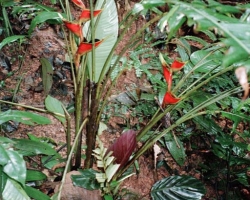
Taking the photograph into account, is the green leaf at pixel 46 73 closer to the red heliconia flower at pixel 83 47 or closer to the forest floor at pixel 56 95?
the forest floor at pixel 56 95

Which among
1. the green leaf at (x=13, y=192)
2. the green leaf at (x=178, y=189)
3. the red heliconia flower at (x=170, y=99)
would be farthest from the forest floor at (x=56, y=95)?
the red heliconia flower at (x=170, y=99)

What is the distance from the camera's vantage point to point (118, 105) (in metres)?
1.76

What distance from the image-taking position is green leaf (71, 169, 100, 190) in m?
1.08

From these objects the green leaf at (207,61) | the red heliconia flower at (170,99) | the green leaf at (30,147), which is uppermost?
the green leaf at (207,61)

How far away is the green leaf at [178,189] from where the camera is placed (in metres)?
1.22

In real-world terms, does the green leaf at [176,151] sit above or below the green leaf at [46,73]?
below

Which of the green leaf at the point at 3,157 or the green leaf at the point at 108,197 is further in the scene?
the green leaf at the point at 108,197

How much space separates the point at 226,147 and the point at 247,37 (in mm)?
870

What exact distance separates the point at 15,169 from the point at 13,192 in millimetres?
77

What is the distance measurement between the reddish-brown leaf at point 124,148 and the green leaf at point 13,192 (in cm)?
40

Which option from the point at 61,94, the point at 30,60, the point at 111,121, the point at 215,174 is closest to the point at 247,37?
the point at 215,174

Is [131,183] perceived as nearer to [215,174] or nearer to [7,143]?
[215,174]

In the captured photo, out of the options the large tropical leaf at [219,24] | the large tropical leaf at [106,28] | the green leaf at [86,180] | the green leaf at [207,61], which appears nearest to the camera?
the large tropical leaf at [219,24]

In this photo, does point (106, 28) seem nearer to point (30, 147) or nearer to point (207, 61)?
point (207, 61)
